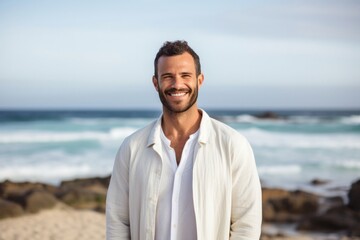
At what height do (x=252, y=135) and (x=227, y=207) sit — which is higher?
(x=227, y=207)

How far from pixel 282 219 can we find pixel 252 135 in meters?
18.6

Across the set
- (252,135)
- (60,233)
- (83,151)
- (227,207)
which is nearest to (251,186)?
(227,207)

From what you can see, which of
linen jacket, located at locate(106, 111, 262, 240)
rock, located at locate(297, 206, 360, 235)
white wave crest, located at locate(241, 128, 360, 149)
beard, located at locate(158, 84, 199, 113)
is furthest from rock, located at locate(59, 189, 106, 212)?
white wave crest, located at locate(241, 128, 360, 149)

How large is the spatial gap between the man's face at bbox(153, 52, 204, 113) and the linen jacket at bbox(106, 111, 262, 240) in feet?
0.51

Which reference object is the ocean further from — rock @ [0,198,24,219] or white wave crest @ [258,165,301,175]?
rock @ [0,198,24,219]

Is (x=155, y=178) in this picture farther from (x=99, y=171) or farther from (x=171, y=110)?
(x=99, y=171)

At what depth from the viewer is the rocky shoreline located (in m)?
9.68

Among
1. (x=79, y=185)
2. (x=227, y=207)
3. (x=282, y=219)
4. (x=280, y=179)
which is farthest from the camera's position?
(x=280, y=179)

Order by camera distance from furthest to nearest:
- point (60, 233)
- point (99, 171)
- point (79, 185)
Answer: point (99, 171), point (79, 185), point (60, 233)

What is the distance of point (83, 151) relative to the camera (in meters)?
22.6

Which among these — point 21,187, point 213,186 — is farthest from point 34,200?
point 213,186

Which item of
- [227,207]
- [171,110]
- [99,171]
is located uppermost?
[171,110]

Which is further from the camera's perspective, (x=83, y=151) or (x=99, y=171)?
(x=83, y=151)

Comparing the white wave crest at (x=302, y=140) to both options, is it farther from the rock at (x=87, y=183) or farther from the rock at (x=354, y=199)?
the rock at (x=354, y=199)
